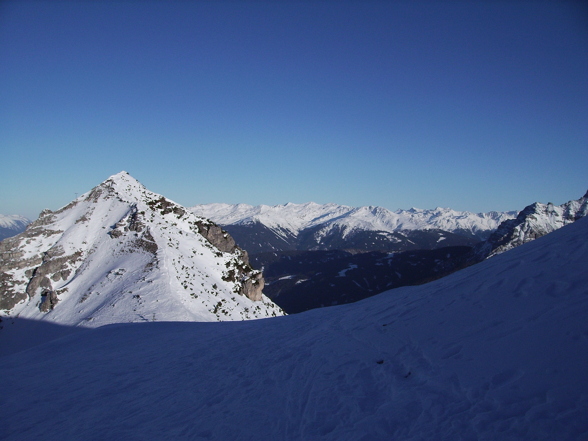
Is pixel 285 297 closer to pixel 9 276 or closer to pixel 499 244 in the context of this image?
pixel 499 244

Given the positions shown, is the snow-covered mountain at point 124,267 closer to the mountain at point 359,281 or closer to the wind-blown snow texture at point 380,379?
the wind-blown snow texture at point 380,379

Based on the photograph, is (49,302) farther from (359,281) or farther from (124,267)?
(359,281)

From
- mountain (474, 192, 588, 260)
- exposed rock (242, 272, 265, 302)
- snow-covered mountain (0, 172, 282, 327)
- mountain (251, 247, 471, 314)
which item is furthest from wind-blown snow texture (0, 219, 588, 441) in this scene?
mountain (474, 192, 588, 260)

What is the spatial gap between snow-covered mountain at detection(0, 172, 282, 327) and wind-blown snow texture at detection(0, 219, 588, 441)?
61.4ft

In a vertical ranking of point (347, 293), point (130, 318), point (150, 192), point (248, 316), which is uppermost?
point (150, 192)

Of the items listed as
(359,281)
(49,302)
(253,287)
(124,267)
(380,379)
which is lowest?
(359,281)

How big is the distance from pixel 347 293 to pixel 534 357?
158 m

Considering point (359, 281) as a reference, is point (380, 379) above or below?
above

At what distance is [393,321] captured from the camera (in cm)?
1243

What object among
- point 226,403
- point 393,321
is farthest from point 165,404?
point 393,321

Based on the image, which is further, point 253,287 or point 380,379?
point 253,287

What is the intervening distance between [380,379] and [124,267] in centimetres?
4325

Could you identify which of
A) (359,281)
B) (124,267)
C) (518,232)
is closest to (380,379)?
(124,267)

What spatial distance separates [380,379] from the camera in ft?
27.3
